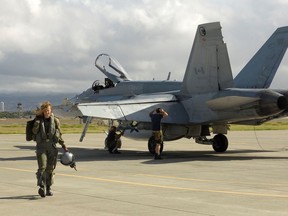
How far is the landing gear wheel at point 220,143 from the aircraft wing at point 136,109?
2.96 meters

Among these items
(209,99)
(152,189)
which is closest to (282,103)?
(209,99)

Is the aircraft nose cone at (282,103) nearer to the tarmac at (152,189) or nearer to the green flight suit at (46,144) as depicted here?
the tarmac at (152,189)

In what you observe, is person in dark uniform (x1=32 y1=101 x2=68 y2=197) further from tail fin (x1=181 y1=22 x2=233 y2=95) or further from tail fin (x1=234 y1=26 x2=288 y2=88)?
tail fin (x1=234 y1=26 x2=288 y2=88)

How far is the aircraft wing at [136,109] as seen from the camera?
19.9 meters

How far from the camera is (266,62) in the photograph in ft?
69.5

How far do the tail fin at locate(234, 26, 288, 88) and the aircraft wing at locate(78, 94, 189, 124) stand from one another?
278 cm

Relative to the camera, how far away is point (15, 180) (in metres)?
12.8

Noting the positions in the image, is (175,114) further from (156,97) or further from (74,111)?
(74,111)

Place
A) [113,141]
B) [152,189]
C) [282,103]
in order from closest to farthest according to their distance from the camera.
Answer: [152,189]
[282,103]
[113,141]

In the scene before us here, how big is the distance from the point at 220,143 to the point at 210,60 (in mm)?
4865

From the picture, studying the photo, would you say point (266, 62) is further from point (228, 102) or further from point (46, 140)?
point (46, 140)

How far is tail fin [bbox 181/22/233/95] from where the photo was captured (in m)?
19.3

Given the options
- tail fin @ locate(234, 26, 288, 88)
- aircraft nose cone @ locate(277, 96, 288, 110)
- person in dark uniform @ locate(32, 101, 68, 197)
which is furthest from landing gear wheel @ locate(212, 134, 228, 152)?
person in dark uniform @ locate(32, 101, 68, 197)

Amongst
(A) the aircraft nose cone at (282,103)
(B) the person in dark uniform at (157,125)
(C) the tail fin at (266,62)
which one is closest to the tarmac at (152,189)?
(B) the person in dark uniform at (157,125)
